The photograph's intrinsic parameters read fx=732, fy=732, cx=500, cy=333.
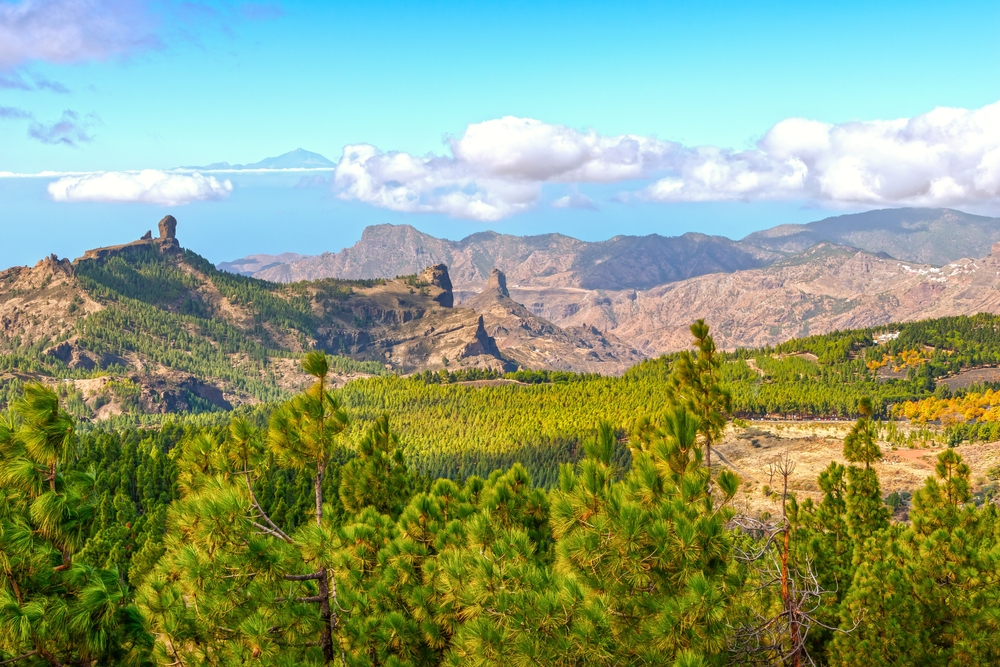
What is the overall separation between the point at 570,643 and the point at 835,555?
32542mm

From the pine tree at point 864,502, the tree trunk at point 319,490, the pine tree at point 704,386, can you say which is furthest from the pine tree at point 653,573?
the pine tree at point 864,502

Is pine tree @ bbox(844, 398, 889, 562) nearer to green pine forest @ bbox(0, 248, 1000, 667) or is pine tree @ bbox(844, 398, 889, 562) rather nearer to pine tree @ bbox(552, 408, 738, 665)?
green pine forest @ bbox(0, 248, 1000, 667)

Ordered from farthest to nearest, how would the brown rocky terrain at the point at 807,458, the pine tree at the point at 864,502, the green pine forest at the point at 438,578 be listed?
the brown rocky terrain at the point at 807,458 → the pine tree at the point at 864,502 → the green pine forest at the point at 438,578

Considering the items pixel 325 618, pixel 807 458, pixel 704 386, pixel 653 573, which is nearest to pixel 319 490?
pixel 325 618

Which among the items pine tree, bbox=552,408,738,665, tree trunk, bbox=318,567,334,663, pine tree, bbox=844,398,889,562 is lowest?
pine tree, bbox=844,398,889,562

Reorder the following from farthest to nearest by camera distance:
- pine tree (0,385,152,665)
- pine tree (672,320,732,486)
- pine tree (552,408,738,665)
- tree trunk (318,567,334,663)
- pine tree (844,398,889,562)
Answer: pine tree (844,398,889,562) < pine tree (672,320,732,486) < tree trunk (318,567,334,663) < pine tree (552,408,738,665) < pine tree (0,385,152,665)

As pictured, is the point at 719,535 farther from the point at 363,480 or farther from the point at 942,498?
the point at 942,498

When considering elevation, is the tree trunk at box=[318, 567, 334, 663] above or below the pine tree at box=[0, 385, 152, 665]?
below

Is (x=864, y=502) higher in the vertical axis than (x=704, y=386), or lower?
lower

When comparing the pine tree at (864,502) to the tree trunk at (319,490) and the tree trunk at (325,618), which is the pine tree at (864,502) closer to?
the tree trunk at (319,490)

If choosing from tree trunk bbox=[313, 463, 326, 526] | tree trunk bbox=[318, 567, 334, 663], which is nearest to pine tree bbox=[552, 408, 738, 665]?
tree trunk bbox=[318, 567, 334, 663]

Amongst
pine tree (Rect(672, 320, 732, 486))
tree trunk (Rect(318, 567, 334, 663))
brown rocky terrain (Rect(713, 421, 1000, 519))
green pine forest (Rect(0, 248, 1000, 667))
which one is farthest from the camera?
brown rocky terrain (Rect(713, 421, 1000, 519))

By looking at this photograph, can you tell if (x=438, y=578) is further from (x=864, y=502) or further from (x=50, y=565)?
(x=864, y=502)

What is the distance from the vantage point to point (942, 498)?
127ft
